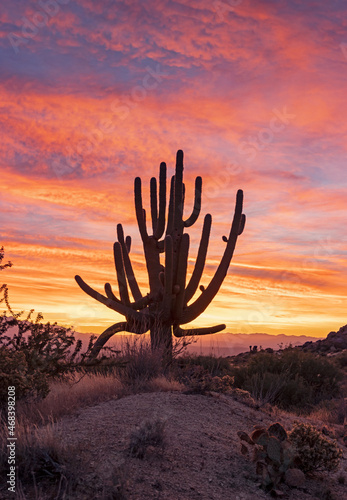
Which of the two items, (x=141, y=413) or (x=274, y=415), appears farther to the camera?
(x=274, y=415)

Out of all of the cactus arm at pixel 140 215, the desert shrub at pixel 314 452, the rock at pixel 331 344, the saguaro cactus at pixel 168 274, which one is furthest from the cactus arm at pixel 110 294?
the rock at pixel 331 344

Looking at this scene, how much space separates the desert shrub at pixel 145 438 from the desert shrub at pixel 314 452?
2019mm

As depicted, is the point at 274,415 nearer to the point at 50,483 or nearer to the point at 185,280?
the point at 185,280

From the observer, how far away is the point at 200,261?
46.8 feet

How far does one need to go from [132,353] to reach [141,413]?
3190mm

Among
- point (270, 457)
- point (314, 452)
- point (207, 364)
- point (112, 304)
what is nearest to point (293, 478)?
point (270, 457)

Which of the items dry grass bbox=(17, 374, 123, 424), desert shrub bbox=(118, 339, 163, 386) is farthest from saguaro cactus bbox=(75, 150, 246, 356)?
dry grass bbox=(17, 374, 123, 424)

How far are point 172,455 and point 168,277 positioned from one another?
24.2ft

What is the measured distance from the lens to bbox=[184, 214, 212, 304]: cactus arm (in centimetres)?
1422

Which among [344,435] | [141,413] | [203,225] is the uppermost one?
[203,225]

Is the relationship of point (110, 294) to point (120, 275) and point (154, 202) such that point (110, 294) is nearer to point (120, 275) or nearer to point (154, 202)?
point (120, 275)

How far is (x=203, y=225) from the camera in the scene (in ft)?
46.9

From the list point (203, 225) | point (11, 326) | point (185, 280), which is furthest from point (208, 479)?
point (203, 225)

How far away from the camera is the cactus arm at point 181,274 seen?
43.8 ft
